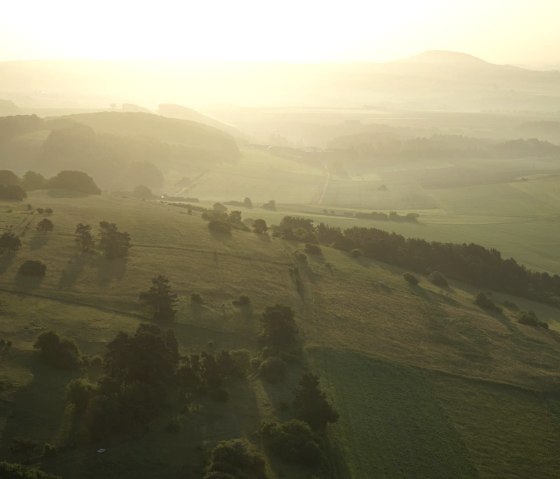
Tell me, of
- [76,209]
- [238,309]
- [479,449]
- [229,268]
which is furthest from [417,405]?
[76,209]

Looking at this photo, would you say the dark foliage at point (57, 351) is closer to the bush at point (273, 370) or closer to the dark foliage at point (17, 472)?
the dark foliage at point (17, 472)

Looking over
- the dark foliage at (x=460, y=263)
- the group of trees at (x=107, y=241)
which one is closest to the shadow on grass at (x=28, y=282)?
the group of trees at (x=107, y=241)

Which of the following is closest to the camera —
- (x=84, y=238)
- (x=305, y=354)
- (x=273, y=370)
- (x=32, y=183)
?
(x=273, y=370)

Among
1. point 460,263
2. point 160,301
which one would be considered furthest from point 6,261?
point 460,263

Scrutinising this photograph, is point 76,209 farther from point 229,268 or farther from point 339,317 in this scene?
point 339,317

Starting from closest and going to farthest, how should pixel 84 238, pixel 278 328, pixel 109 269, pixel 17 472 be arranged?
pixel 17 472 → pixel 278 328 → pixel 109 269 → pixel 84 238

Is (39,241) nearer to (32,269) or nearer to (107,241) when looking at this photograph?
(107,241)
